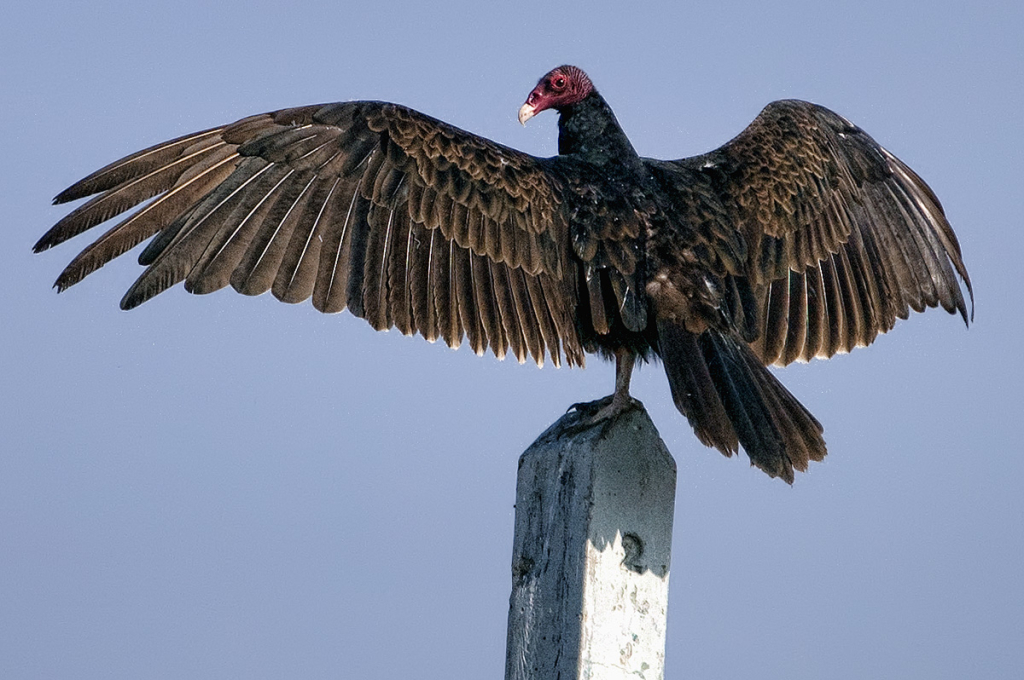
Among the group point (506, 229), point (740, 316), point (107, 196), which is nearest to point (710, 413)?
point (740, 316)

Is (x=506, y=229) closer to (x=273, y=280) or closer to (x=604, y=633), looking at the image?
(x=273, y=280)

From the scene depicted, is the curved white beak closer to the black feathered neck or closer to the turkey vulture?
the black feathered neck

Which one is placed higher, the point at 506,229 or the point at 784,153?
the point at 784,153

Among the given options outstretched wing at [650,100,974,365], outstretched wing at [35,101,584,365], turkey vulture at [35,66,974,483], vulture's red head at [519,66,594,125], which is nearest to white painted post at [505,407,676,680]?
turkey vulture at [35,66,974,483]

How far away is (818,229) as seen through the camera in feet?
12.6

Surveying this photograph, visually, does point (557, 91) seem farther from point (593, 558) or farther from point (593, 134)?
point (593, 558)

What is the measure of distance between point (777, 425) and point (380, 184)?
3.95 ft

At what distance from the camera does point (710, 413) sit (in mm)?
2912

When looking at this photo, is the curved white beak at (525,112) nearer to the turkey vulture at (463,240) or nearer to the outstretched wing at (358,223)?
the turkey vulture at (463,240)

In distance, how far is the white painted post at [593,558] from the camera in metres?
2.20

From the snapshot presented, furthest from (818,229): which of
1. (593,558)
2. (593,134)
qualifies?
(593,558)

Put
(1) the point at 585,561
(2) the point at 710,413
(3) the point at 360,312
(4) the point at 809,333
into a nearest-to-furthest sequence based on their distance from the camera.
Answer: (1) the point at 585,561 < (2) the point at 710,413 < (3) the point at 360,312 < (4) the point at 809,333

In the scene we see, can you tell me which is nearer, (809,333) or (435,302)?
(435,302)

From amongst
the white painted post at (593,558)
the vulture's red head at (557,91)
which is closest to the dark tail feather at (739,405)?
the white painted post at (593,558)
